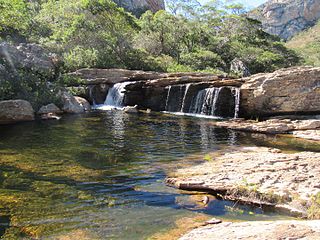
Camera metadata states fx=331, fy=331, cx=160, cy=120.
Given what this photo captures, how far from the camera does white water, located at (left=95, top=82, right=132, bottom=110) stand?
2811 centimetres

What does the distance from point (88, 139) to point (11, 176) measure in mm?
5567

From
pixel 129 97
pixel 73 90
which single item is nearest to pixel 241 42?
pixel 129 97

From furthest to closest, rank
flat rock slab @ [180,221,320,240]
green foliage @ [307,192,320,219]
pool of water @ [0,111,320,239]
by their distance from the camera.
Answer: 1. green foliage @ [307,192,320,219]
2. pool of water @ [0,111,320,239]
3. flat rock slab @ [180,221,320,240]

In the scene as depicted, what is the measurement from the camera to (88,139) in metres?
13.8

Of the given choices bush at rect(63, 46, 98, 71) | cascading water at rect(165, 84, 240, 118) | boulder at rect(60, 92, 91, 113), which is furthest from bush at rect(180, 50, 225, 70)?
boulder at rect(60, 92, 91, 113)

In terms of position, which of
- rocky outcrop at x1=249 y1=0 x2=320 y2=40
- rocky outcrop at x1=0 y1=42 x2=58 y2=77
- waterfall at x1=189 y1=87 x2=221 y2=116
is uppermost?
rocky outcrop at x1=249 y1=0 x2=320 y2=40

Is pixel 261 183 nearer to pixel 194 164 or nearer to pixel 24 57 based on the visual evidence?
pixel 194 164

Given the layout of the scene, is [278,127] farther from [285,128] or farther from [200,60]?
[200,60]

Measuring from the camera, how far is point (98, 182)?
8.17m

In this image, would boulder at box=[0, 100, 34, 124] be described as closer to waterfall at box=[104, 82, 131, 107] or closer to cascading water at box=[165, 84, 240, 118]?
waterfall at box=[104, 82, 131, 107]

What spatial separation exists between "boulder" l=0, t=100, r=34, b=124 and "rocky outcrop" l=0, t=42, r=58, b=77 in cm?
403

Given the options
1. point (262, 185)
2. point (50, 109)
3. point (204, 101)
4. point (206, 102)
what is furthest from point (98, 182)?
point (204, 101)

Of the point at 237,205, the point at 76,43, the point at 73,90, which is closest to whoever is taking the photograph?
the point at 237,205

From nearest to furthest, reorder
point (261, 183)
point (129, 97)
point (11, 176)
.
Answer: point (261, 183), point (11, 176), point (129, 97)
